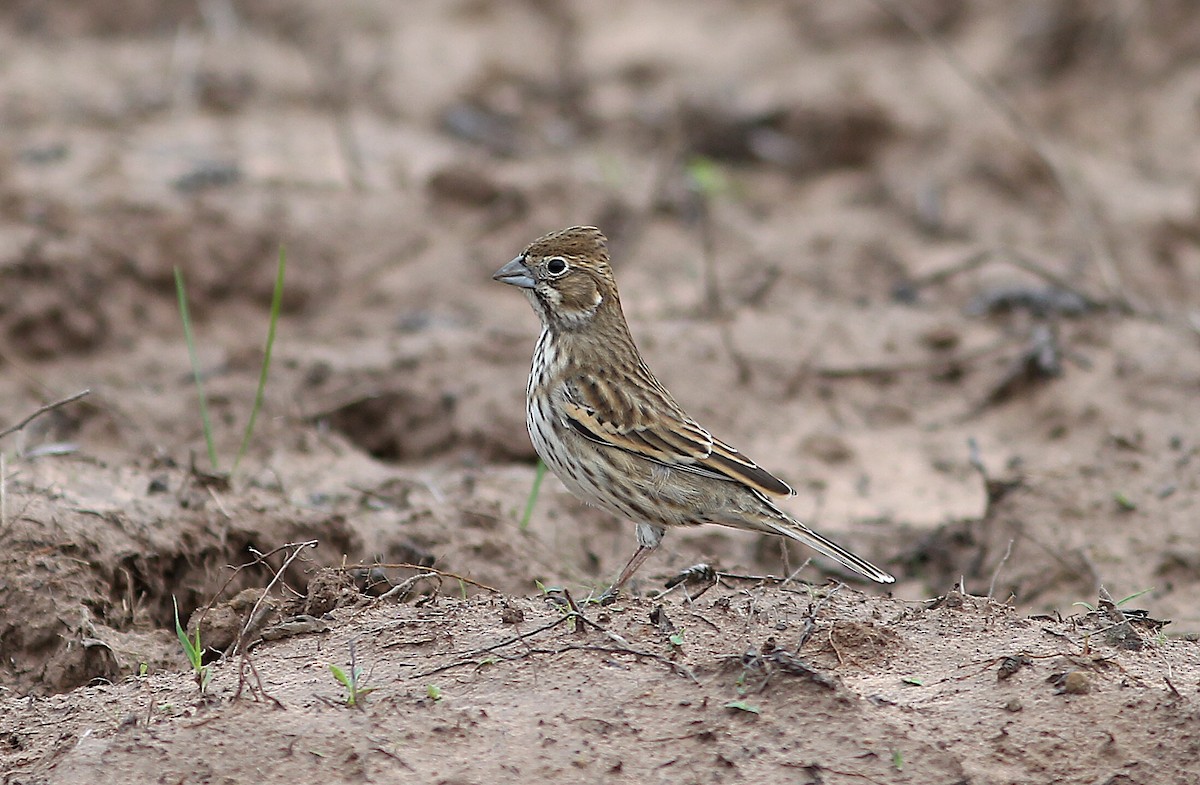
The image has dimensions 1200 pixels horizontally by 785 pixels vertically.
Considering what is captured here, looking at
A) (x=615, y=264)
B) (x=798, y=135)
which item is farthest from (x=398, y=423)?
(x=798, y=135)

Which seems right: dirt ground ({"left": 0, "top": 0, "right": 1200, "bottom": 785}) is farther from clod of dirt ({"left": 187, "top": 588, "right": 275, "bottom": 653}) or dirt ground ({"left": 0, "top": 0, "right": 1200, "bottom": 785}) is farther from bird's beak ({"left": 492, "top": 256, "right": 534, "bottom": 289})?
bird's beak ({"left": 492, "top": 256, "right": 534, "bottom": 289})

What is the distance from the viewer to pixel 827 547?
220 inches

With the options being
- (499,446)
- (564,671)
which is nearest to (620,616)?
(564,671)

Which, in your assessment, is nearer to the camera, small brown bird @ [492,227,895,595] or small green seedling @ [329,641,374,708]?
small green seedling @ [329,641,374,708]

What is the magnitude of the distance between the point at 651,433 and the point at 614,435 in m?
0.15

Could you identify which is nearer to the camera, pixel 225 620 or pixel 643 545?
pixel 225 620

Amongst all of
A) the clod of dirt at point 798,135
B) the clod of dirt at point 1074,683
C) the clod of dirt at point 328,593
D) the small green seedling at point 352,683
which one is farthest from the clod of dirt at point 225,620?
the clod of dirt at point 798,135

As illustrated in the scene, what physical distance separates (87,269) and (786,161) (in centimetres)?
518

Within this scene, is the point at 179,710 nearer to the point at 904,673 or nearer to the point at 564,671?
the point at 564,671

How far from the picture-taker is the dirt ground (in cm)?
426

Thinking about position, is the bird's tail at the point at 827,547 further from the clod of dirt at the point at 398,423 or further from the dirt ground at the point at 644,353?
the clod of dirt at the point at 398,423

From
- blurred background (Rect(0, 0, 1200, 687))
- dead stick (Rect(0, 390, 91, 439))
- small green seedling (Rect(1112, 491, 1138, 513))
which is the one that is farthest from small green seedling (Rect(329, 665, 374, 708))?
small green seedling (Rect(1112, 491, 1138, 513))

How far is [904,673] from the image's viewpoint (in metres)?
4.56

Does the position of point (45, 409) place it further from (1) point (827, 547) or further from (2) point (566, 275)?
(1) point (827, 547)
